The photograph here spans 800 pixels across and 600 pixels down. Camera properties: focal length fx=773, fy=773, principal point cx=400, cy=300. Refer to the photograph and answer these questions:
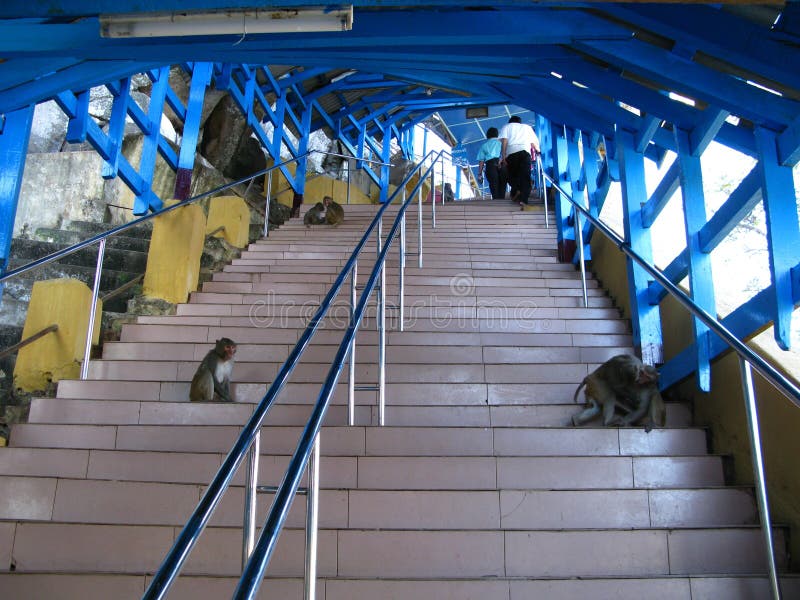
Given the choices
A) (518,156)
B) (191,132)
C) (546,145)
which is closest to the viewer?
(191,132)

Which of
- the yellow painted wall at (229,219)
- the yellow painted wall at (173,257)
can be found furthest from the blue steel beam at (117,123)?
the yellow painted wall at (229,219)

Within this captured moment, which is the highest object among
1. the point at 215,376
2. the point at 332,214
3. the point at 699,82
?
the point at 332,214

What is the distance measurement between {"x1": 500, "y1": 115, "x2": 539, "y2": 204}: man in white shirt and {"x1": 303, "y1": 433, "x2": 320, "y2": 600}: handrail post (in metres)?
8.47

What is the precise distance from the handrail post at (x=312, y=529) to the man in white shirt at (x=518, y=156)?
847 centimetres

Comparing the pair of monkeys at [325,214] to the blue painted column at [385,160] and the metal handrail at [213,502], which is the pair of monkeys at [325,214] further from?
the metal handrail at [213,502]

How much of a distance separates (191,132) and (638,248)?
4.97 metres

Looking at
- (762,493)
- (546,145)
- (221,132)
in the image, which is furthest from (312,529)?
(221,132)

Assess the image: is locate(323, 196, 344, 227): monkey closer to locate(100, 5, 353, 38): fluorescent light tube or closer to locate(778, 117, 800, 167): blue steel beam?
locate(100, 5, 353, 38): fluorescent light tube

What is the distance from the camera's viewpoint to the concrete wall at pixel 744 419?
372 centimetres

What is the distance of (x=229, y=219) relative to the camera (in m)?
8.68

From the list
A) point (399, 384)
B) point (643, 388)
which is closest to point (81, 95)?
point (399, 384)

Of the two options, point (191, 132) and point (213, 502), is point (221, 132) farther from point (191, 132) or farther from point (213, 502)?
point (213, 502)

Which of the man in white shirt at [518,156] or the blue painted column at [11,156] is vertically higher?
the man in white shirt at [518,156]

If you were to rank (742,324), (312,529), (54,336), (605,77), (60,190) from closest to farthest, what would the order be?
(312,529)
(742,324)
(605,77)
(54,336)
(60,190)
